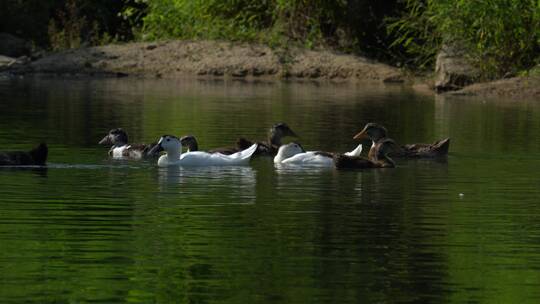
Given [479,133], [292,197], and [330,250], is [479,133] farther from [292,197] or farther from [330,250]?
[330,250]

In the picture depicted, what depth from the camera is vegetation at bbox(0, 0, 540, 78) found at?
36156 millimetres

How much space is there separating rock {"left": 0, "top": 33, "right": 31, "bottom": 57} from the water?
24046 mm

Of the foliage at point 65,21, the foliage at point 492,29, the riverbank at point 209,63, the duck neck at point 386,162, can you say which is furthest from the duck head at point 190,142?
the foliage at point 65,21

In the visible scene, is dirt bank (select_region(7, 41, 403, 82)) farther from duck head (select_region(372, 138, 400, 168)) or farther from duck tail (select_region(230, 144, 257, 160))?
duck tail (select_region(230, 144, 257, 160))

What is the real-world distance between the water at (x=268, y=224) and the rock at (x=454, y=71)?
1183 centimetres

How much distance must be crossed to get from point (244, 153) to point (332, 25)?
26.1m

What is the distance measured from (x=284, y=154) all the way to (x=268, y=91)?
689 inches

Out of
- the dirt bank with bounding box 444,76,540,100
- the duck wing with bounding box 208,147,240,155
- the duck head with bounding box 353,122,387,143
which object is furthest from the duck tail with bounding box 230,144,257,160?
the dirt bank with bounding box 444,76,540,100

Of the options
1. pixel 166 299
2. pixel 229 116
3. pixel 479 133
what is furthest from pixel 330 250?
pixel 229 116

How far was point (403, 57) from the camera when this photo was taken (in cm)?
4325

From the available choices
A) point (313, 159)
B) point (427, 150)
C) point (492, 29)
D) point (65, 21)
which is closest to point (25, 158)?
point (313, 159)

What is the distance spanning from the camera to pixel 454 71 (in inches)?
1458

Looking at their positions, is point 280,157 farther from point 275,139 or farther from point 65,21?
point 65,21

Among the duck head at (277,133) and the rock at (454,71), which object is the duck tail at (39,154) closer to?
the duck head at (277,133)
